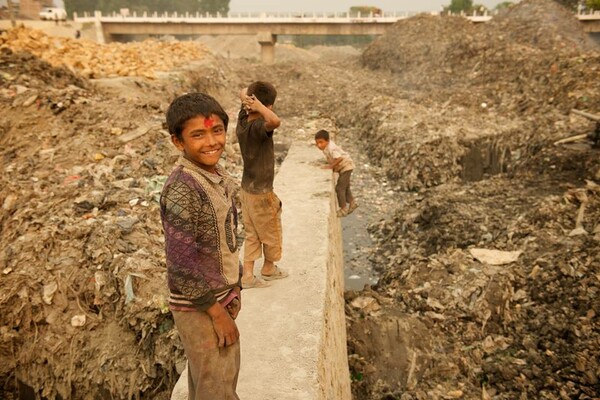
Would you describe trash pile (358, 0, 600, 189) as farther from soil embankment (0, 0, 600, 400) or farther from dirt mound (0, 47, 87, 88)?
dirt mound (0, 47, 87, 88)

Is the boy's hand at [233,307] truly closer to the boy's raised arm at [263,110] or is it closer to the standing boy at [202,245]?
the standing boy at [202,245]

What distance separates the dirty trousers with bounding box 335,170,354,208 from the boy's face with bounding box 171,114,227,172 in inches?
145

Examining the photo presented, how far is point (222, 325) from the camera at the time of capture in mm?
1687

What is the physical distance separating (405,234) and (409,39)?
59.3 feet

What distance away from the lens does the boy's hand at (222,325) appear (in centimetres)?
166

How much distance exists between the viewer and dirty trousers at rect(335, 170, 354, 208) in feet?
17.4

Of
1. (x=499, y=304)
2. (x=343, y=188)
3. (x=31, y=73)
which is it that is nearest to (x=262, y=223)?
(x=343, y=188)

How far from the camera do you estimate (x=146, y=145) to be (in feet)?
21.2

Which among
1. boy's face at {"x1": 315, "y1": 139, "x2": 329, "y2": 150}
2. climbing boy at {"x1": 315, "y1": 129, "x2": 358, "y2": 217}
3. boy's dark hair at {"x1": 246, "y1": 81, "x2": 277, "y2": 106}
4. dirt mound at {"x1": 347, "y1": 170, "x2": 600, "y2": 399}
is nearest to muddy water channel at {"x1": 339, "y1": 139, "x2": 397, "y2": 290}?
dirt mound at {"x1": 347, "y1": 170, "x2": 600, "y2": 399}

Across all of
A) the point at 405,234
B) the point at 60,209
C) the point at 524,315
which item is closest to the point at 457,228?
the point at 405,234

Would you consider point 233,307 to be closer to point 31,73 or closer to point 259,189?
point 259,189

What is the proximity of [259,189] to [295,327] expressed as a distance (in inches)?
41.0

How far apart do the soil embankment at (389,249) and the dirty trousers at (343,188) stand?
4.17 feet

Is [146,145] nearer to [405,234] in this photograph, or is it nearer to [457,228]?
[405,234]
